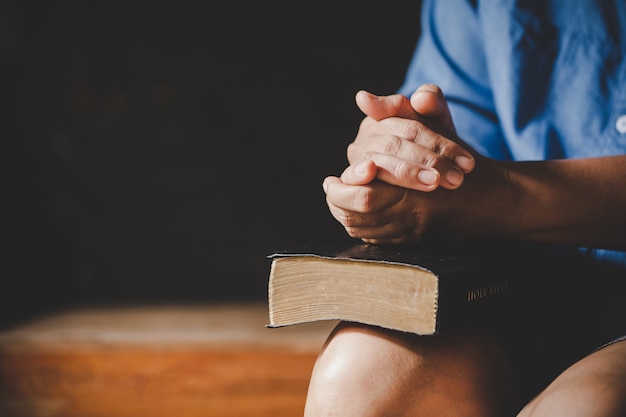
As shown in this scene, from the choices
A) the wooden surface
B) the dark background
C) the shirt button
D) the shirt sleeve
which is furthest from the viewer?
the dark background

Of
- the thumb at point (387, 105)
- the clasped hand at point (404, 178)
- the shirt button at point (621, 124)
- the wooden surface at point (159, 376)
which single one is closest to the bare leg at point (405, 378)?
the clasped hand at point (404, 178)

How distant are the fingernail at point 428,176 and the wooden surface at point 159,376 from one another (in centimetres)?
83

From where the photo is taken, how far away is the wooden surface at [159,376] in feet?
4.22

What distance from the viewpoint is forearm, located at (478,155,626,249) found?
1.80 ft

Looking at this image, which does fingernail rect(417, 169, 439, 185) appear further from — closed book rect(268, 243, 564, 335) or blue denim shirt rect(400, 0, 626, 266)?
blue denim shirt rect(400, 0, 626, 266)

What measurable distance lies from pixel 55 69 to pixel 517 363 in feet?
5.52

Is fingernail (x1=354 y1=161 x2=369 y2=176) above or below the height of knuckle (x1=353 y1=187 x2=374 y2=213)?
above

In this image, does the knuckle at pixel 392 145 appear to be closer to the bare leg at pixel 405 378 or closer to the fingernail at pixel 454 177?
the fingernail at pixel 454 177

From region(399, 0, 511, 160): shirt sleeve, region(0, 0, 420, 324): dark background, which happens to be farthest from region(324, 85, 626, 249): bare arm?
region(0, 0, 420, 324): dark background

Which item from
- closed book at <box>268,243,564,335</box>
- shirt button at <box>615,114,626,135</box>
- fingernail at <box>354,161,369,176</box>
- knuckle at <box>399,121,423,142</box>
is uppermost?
knuckle at <box>399,121,423,142</box>

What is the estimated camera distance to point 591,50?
0.71 metres

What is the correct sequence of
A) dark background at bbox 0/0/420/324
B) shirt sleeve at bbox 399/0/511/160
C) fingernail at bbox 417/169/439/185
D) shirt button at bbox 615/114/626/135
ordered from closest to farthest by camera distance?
fingernail at bbox 417/169/439/185 → shirt button at bbox 615/114/626/135 → shirt sleeve at bbox 399/0/511/160 → dark background at bbox 0/0/420/324

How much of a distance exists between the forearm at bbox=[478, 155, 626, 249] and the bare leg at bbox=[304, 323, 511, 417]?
143 millimetres

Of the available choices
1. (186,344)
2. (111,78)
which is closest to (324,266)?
(186,344)
